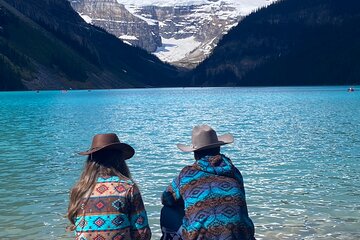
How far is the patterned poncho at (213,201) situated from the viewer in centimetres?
862

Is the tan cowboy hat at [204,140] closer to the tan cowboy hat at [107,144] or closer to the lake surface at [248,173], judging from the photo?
the tan cowboy hat at [107,144]

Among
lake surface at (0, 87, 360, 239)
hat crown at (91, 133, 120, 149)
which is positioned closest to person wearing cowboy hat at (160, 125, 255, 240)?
hat crown at (91, 133, 120, 149)

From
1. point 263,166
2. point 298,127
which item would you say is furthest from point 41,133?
point 263,166

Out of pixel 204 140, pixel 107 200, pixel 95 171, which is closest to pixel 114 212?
pixel 107 200

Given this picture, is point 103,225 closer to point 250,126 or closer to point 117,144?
point 117,144

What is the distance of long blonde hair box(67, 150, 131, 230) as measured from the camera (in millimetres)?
8156

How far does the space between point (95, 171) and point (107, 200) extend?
1.47 ft

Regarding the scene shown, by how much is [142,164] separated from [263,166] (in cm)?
642

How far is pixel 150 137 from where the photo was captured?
48.5m

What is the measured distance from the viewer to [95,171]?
26.8 ft

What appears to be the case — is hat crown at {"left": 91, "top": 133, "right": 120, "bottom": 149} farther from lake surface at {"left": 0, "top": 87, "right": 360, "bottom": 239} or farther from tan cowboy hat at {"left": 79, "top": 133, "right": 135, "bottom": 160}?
lake surface at {"left": 0, "top": 87, "right": 360, "bottom": 239}

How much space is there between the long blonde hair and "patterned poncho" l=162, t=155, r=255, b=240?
103cm

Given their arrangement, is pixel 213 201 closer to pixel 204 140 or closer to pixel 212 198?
pixel 212 198

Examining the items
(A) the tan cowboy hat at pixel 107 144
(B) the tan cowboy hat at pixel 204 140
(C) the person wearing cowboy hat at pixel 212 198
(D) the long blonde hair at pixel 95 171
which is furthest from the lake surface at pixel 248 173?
(A) the tan cowboy hat at pixel 107 144
